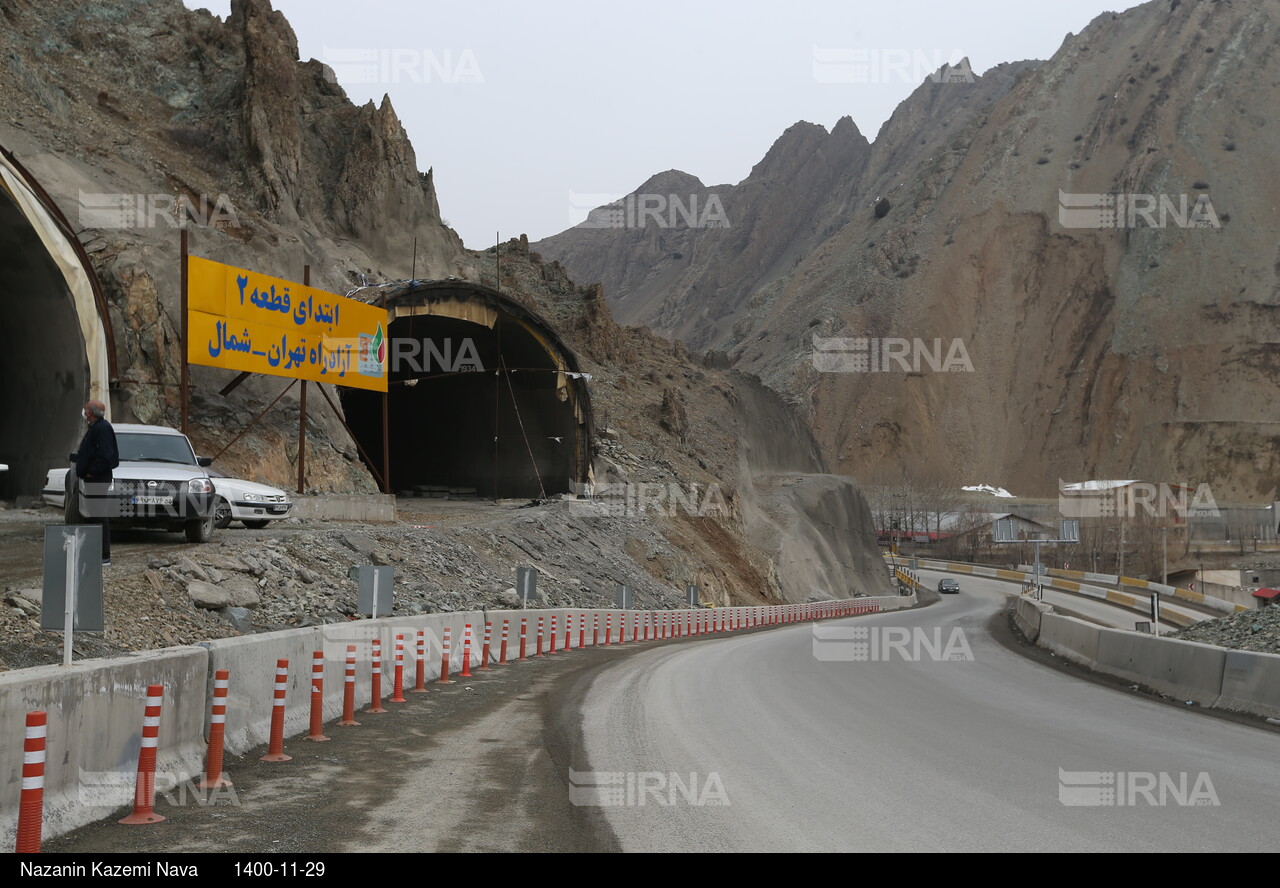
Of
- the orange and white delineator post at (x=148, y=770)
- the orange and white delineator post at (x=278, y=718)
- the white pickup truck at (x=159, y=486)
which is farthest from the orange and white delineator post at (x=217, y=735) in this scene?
the white pickup truck at (x=159, y=486)

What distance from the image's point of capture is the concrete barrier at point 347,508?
28906 millimetres

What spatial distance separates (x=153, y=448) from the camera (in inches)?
760

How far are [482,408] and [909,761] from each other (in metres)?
40.6

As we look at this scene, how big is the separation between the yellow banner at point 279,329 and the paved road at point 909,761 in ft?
54.2

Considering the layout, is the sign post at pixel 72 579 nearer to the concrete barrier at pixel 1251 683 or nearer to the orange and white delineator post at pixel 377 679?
the orange and white delineator post at pixel 377 679

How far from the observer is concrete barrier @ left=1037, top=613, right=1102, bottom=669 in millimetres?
19814

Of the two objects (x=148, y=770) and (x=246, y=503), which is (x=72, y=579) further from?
(x=246, y=503)

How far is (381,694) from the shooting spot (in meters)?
14.3

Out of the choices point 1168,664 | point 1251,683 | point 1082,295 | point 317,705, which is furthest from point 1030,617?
point 1082,295

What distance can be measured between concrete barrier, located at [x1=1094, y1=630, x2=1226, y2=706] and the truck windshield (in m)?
15.5
